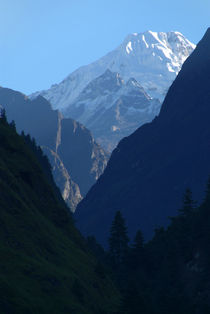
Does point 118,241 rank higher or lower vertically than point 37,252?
higher

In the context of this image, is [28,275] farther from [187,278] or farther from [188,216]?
[188,216]

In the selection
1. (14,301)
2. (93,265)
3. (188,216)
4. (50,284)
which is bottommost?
(14,301)

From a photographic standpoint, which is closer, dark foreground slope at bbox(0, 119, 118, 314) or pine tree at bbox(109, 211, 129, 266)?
dark foreground slope at bbox(0, 119, 118, 314)

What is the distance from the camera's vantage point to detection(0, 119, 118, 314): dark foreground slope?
81.3 metres

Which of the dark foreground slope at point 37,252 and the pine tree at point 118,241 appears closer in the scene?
the dark foreground slope at point 37,252

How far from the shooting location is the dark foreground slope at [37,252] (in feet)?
267

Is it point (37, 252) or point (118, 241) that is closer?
point (37, 252)

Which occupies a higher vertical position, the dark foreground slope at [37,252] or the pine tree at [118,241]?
the pine tree at [118,241]

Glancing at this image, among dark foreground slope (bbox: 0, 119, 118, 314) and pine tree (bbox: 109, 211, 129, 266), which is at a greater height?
pine tree (bbox: 109, 211, 129, 266)

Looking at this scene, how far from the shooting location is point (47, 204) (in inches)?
4747

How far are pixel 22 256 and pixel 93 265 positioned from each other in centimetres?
2084

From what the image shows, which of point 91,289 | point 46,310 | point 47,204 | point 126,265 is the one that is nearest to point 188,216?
point 126,265

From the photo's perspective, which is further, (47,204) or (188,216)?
(188,216)

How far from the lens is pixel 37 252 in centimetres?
9519
